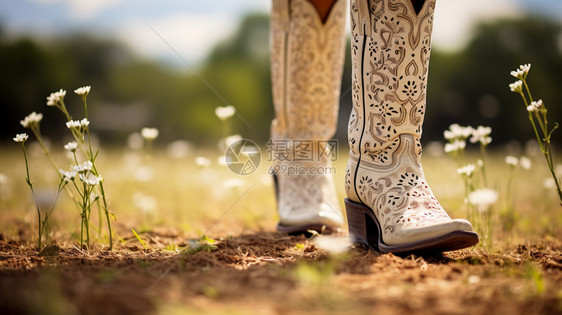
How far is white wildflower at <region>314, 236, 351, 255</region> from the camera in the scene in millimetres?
1153

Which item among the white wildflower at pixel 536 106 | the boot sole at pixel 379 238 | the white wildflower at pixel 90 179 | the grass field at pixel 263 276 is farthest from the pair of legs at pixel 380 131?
the white wildflower at pixel 90 179

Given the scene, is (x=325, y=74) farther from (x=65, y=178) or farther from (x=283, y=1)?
(x=65, y=178)

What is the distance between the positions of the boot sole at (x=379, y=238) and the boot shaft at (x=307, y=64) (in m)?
0.67

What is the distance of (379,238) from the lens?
61.4 inches

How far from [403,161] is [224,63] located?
17.7 meters

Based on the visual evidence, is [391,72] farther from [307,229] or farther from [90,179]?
[90,179]

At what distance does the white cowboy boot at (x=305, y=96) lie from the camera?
2.18 meters

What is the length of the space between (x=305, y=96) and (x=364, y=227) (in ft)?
2.93

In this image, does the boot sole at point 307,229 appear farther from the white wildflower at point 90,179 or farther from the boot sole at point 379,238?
the white wildflower at point 90,179

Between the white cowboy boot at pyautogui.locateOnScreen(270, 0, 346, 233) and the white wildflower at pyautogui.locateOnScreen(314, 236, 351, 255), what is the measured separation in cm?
28

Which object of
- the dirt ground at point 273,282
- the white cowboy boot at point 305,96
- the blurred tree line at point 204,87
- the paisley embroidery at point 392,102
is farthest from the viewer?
the blurred tree line at point 204,87

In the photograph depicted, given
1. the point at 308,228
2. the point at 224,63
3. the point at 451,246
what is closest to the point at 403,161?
the point at 451,246

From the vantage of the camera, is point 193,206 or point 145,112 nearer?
point 193,206

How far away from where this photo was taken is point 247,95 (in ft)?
53.3
